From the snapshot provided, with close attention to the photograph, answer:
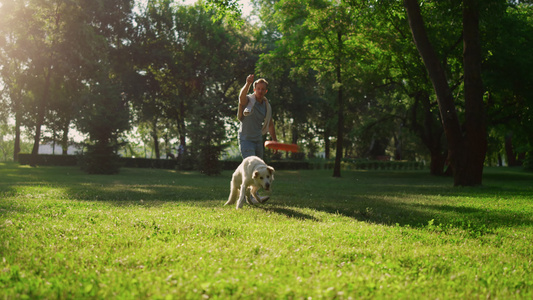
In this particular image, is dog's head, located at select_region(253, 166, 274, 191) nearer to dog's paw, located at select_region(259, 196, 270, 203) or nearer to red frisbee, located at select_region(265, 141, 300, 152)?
red frisbee, located at select_region(265, 141, 300, 152)

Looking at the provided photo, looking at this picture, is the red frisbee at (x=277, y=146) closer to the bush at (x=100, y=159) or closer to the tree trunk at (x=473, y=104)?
the tree trunk at (x=473, y=104)

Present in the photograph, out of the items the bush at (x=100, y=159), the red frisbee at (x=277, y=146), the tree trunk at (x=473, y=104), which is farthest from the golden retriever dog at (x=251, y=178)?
the bush at (x=100, y=159)

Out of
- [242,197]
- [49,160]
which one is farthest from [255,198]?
[49,160]

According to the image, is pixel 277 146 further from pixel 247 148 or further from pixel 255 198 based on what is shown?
pixel 255 198

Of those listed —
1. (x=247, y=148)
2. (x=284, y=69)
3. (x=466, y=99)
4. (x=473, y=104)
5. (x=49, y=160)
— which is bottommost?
(x=49, y=160)

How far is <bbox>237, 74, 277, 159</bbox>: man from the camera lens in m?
9.64

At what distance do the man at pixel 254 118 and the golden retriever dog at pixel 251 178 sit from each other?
837 mm

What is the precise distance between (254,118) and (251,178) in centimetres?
183

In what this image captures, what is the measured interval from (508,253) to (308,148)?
58.6 meters

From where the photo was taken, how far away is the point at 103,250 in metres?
4.70

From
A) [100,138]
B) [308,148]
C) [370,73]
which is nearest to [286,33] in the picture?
[370,73]

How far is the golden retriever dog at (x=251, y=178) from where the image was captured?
8422 millimetres

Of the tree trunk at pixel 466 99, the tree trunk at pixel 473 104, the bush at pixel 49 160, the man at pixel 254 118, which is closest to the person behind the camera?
the man at pixel 254 118

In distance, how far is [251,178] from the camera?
8664 millimetres
